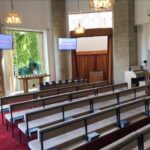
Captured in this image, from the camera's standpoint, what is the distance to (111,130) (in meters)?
3.11

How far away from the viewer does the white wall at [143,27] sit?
821 centimetres

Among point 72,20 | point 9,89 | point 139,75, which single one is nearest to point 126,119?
point 139,75

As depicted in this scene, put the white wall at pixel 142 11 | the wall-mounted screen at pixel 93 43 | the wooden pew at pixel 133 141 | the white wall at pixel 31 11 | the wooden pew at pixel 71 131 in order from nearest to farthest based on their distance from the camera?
the wooden pew at pixel 133 141
the wooden pew at pixel 71 131
the white wall at pixel 142 11
the white wall at pixel 31 11
the wall-mounted screen at pixel 93 43

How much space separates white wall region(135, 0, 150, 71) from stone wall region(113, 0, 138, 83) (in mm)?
171

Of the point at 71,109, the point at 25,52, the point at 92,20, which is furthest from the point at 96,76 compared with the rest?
the point at 71,109

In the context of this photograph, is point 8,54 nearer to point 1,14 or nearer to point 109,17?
point 1,14

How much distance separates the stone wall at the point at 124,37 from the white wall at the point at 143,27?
0.56 ft

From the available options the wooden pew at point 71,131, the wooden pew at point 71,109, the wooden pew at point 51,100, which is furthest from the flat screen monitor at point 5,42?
the wooden pew at point 71,131

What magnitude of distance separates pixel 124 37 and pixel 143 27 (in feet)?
2.77

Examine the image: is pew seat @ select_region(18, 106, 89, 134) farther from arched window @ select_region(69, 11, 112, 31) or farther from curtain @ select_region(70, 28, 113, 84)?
arched window @ select_region(69, 11, 112, 31)

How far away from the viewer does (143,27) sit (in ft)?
28.0

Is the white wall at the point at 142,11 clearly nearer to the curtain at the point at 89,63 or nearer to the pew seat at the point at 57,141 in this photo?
the curtain at the point at 89,63

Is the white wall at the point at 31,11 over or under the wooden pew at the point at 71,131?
over

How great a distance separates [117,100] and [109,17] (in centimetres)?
565
